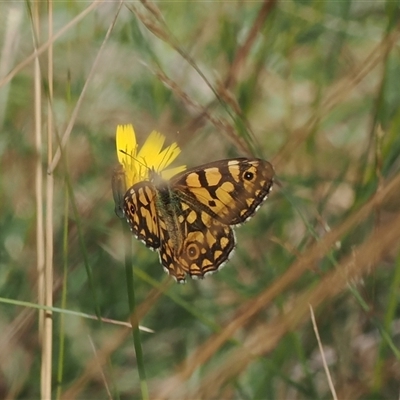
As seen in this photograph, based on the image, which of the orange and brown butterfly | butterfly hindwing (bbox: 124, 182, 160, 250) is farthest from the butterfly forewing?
butterfly hindwing (bbox: 124, 182, 160, 250)

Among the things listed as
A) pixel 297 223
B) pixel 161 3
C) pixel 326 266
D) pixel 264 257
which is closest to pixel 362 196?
pixel 326 266

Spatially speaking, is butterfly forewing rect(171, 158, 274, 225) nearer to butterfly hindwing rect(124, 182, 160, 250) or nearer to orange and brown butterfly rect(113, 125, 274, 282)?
orange and brown butterfly rect(113, 125, 274, 282)

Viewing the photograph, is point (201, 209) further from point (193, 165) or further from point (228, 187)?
point (193, 165)

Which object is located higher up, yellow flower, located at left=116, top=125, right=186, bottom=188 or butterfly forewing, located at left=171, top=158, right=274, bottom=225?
yellow flower, located at left=116, top=125, right=186, bottom=188

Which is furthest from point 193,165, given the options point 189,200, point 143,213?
point 143,213

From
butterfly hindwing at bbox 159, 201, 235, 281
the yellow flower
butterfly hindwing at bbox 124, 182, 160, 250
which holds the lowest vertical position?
butterfly hindwing at bbox 159, 201, 235, 281

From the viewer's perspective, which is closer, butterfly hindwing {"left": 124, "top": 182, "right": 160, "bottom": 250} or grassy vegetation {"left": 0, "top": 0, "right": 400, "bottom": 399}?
butterfly hindwing {"left": 124, "top": 182, "right": 160, "bottom": 250}

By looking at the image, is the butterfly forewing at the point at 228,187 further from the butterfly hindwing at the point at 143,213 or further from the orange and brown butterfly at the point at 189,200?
the butterfly hindwing at the point at 143,213
